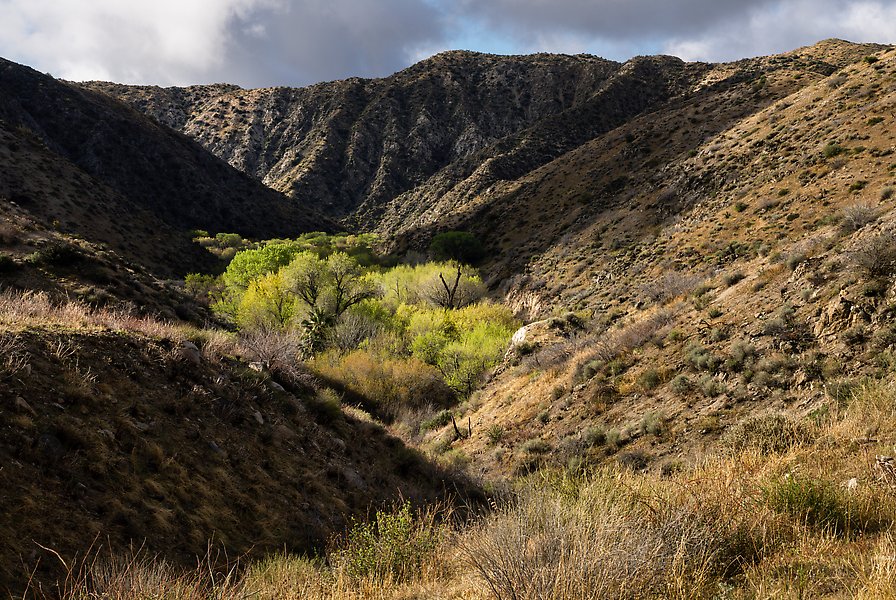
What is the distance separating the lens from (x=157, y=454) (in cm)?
777

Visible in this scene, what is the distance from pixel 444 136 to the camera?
116938 millimetres

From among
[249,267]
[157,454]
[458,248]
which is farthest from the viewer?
[458,248]

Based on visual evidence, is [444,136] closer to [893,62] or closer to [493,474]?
[893,62]

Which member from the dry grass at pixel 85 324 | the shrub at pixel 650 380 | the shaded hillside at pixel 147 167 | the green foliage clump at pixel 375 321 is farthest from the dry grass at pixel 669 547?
the shaded hillside at pixel 147 167

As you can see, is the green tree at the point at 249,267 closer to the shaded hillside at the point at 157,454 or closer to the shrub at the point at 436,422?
the shrub at the point at 436,422

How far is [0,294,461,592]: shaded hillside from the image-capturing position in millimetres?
5973

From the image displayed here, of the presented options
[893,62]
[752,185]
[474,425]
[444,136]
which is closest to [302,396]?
[474,425]

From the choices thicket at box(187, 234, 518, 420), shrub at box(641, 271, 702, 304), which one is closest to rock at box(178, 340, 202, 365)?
thicket at box(187, 234, 518, 420)

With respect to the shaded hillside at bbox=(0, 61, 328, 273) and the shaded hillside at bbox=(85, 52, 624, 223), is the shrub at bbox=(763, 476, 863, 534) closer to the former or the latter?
the shaded hillside at bbox=(0, 61, 328, 273)

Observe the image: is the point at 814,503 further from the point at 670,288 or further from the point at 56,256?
the point at 56,256

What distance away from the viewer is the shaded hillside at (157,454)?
5.97 metres

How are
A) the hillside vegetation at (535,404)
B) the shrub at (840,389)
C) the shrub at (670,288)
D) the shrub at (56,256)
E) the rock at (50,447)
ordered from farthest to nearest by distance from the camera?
the shrub at (670,288) < the shrub at (56,256) < the shrub at (840,389) < the rock at (50,447) < the hillside vegetation at (535,404)

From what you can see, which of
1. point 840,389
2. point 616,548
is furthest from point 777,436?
point 616,548

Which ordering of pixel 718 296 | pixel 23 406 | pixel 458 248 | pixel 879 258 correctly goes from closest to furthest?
1. pixel 23 406
2. pixel 879 258
3. pixel 718 296
4. pixel 458 248
